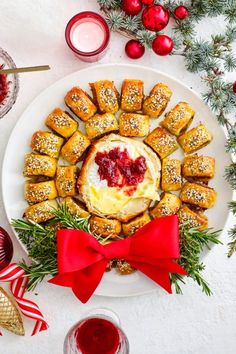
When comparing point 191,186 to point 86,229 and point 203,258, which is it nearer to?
point 203,258

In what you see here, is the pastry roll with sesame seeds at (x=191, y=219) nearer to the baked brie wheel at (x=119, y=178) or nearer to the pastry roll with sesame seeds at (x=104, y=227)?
the baked brie wheel at (x=119, y=178)

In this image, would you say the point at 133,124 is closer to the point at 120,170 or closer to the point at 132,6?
the point at 120,170

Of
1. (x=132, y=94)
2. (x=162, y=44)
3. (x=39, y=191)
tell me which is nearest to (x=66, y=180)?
(x=39, y=191)

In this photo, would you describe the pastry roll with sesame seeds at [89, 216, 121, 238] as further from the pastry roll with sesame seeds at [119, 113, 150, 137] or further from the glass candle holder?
the glass candle holder

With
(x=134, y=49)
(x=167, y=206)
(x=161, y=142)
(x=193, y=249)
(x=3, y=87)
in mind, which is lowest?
(x=193, y=249)

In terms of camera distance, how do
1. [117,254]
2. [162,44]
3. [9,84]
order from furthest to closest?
1. [9,84]
2. [162,44]
3. [117,254]

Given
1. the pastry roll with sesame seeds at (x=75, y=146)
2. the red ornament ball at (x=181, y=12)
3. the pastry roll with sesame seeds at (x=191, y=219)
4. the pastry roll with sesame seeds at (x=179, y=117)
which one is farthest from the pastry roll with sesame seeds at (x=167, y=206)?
the red ornament ball at (x=181, y=12)

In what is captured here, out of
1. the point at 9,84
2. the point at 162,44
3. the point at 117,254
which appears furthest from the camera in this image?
the point at 9,84

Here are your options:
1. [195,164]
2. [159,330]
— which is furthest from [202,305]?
[195,164]
